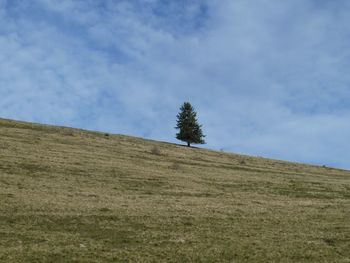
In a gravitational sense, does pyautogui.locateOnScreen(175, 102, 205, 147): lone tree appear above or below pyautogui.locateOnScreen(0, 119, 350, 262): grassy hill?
above

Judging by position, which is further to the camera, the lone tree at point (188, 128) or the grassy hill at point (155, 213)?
the lone tree at point (188, 128)

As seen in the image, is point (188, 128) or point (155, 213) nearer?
point (155, 213)

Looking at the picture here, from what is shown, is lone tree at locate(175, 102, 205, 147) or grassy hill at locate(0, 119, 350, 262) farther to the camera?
lone tree at locate(175, 102, 205, 147)

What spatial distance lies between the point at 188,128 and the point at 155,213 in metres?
74.8

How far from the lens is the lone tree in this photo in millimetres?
104625

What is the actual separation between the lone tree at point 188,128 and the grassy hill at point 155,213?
46.0m

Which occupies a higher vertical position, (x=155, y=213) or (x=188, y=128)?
(x=188, y=128)

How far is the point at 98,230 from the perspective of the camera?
82.8ft

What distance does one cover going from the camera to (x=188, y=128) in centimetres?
10500

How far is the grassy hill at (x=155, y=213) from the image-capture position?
71.1 feet

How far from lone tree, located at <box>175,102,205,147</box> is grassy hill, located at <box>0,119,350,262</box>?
4603 cm

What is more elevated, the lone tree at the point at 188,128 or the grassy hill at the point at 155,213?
the lone tree at the point at 188,128

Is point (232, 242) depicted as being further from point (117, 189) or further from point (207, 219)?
point (117, 189)

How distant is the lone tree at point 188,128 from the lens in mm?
104625
